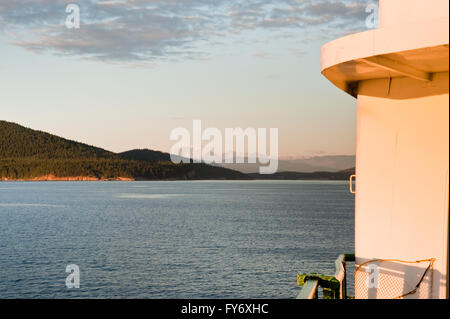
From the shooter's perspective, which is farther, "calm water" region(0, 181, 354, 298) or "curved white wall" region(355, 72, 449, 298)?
"calm water" region(0, 181, 354, 298)

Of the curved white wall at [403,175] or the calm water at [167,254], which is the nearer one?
the curved white wall at [403,175]

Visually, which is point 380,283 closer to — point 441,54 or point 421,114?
point 421,114

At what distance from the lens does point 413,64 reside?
444 cm

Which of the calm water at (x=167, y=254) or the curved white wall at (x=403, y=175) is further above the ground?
the curved white wall at (x=403, y=175)

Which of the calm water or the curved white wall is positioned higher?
the curved white wall

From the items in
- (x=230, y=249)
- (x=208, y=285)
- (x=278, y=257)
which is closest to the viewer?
(x=208, y=285)

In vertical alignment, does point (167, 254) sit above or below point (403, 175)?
below

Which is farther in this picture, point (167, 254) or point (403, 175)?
point (167, 254)

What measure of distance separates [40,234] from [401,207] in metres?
60.7

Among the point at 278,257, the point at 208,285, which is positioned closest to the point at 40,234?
the point at 278,257
